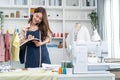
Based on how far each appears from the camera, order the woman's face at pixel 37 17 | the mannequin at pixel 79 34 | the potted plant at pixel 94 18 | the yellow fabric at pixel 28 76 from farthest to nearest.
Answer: the potted plant at pixel 94 18 < the mannequin at pixel 79 34 < the woman's face at pixel 37 17 < the yellow fabric at pixel 28 76

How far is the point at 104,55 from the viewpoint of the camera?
2.58 metres

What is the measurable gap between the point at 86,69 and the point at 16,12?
363 centimetres

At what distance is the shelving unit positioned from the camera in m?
Answer: 5.42

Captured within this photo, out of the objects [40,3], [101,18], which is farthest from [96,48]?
[40,3]

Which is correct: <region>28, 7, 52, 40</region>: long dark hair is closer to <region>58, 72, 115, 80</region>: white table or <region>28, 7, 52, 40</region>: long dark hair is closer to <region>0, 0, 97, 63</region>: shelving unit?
<region>58, 72, 115, 80</region>: white table

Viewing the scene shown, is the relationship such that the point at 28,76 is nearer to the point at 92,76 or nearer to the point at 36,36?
the point at 92,76

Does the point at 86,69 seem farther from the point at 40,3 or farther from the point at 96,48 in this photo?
the point at 40,3

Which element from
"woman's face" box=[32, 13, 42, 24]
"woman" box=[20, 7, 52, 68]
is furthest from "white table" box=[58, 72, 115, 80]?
"woman's face" box=[32, 13, 42, 24]

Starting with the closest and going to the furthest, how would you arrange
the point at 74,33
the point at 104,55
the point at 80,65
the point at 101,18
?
the point at 80,65, the point at 104,55, the point at 74,33, the point at 101,18

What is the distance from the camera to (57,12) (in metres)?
5.63

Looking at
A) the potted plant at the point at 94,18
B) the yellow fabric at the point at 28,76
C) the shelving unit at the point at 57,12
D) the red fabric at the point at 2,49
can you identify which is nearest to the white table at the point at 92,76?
the yellow fabric at the point at 28,76

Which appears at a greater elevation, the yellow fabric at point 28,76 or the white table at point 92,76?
the yellow fabric at point 28,76

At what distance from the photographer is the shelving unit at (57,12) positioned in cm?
542

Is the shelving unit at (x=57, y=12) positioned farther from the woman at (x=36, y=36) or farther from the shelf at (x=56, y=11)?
the woman at (x=36, y=36)
